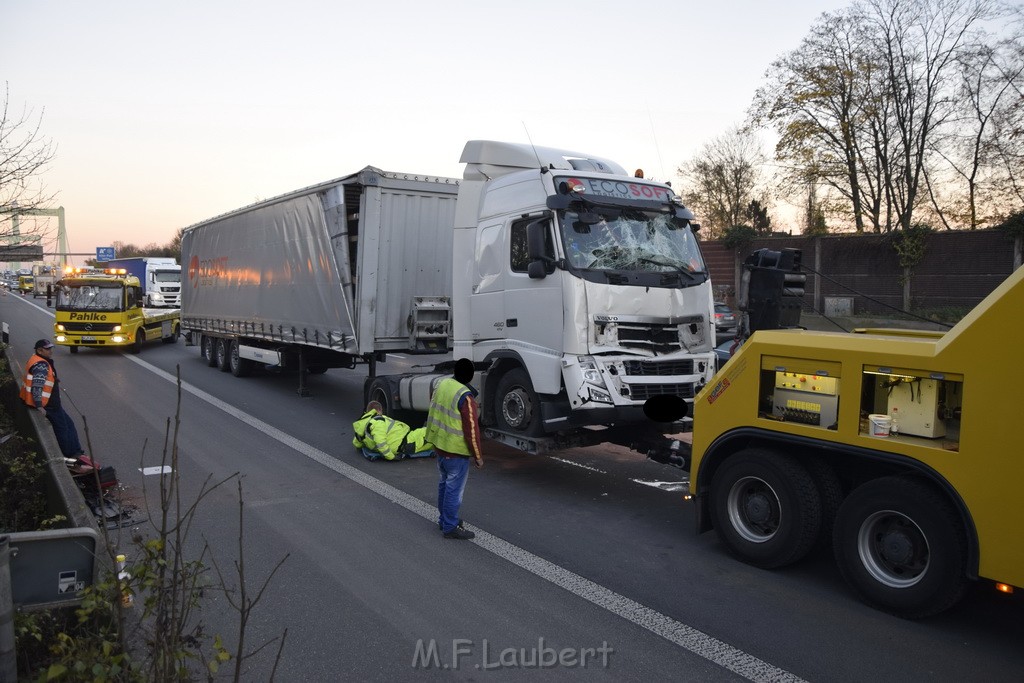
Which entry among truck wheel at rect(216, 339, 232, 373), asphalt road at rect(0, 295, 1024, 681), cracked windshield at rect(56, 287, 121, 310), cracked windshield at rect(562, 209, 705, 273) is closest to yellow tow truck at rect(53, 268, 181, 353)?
cracked windshield at rect(56, 287, 121, 310)

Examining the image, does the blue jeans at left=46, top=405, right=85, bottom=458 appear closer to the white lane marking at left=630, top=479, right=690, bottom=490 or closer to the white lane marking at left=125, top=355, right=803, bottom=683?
the white lane marking at left=125, top=355, right=803, bottom=683

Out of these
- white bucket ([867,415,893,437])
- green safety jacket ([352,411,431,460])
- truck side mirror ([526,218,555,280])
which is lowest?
green safety jacket ([352,411,431,460])

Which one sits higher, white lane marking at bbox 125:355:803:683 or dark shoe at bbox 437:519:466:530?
dark shoe at bbox 437:519:466:530

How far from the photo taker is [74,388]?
50.6ft

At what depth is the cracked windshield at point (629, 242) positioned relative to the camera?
764 cm

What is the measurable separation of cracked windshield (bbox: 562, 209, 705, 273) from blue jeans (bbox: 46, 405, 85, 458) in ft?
19.7

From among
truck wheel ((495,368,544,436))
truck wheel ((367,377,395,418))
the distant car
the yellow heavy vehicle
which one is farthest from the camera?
the distant car

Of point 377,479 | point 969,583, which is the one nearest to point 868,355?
point 969,583

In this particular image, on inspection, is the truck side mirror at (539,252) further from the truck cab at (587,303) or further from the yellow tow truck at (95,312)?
the yellow tow truck at (95,312)

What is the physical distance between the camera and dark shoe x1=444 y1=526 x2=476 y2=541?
6707mm

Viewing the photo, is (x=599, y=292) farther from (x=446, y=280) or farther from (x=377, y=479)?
(x=446, y=280)

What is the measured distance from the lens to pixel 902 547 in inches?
195

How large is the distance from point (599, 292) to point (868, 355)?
2.95 m

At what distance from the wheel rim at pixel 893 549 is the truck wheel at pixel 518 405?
11.4 ft
